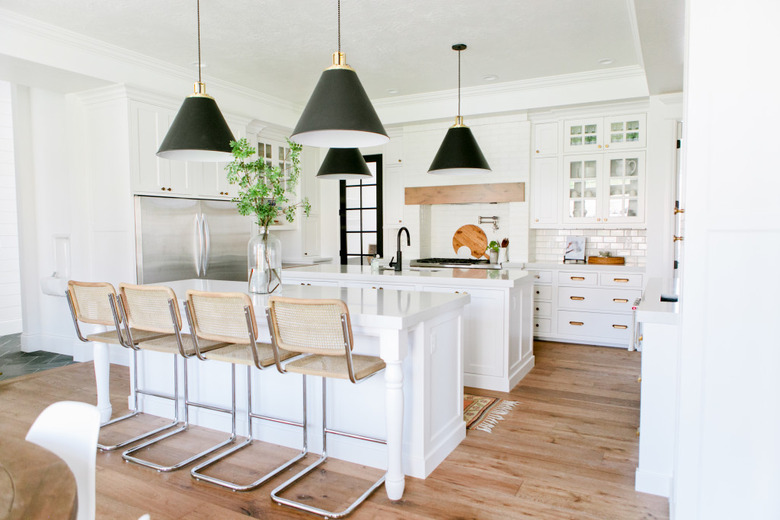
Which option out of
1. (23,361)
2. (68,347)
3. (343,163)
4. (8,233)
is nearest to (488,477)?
(343,163)

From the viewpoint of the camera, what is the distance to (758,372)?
6.03 ft

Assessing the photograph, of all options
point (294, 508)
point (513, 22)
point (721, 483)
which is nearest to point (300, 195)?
point (513, 22)

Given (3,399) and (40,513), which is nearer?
(40,513)

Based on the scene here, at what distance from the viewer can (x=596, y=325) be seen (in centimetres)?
577

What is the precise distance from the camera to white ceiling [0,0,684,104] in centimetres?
378

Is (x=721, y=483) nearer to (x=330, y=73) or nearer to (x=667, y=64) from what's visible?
(x=330, y=73)

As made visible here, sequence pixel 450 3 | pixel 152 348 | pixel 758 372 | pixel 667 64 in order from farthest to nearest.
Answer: pixel 667 64 < pixel 450 3 < pixel 152 348 < pixel 758 372

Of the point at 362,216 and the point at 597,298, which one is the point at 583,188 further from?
the point at 362,216

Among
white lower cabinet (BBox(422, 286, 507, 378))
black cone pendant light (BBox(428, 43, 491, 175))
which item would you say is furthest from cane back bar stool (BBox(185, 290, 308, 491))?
black cone pendant light (BBox(428, 43, 491, 175))

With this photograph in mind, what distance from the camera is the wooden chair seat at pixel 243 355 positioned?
262cm

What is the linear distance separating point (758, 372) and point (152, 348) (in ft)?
9.43

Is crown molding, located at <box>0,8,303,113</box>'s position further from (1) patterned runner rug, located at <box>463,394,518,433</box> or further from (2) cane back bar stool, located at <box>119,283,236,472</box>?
(1) patterned runner rug, located at <box>463,394,518,433</box>

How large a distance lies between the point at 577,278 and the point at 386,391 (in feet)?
13.1

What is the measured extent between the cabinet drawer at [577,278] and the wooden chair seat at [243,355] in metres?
3.99
